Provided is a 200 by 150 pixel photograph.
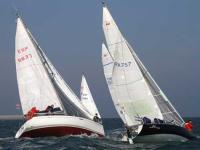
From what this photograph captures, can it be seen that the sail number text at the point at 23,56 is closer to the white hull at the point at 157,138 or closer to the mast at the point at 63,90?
the mast at the point at 63,90

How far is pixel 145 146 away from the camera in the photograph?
34.2m

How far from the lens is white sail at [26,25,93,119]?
4372 centimetres

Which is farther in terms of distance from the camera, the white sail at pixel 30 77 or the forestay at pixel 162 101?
the white sail at pixel 30 77

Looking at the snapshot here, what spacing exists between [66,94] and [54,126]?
520cm

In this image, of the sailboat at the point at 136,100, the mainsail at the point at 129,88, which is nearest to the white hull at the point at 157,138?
the sailboat at the point at 136,100

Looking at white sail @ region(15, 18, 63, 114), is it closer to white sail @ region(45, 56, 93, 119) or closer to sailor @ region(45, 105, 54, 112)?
sailor @ region(45, 105, 54, 112)

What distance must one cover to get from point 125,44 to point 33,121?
8828 millimetres

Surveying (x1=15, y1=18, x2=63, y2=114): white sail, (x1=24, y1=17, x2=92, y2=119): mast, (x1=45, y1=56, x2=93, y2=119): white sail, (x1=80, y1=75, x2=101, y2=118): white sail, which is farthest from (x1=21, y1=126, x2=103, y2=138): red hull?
(x1=80, y1=75, x2=101, y2=118): white sail

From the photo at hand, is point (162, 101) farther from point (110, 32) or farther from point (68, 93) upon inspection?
point (68, 93)

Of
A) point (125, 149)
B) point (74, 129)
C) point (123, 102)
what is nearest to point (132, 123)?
point (123, 102)

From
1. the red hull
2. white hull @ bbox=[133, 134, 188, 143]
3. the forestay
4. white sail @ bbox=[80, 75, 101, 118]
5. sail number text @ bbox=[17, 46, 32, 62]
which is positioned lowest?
white hull @ bbox=[133, 134, 188, 143]

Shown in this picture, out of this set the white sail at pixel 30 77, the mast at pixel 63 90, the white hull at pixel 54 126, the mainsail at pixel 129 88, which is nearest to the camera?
the mainsail at pixel 129 88

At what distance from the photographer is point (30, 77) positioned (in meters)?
42.9

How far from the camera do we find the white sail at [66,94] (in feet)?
143
